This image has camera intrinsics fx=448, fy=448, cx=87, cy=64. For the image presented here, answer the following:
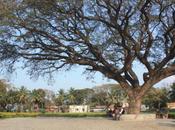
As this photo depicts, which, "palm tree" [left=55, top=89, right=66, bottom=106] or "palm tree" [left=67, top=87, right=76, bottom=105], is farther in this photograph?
"palm tree" [left=55, top=89, right=66, bottom=106]

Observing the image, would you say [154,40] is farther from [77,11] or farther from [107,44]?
[77,11]

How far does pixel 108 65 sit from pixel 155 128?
12.6 meters

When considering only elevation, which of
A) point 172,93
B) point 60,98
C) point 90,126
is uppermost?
point 60,98

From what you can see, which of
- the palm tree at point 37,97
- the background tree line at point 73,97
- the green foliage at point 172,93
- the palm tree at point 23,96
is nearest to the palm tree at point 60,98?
the background tree line at point 73,97

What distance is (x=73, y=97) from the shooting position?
5561 inches

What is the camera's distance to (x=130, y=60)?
34562 millimetres

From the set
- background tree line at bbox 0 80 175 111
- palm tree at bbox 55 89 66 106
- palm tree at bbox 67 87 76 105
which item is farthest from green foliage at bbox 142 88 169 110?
palm tree at bbox 55 89 66 106

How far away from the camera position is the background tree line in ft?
365

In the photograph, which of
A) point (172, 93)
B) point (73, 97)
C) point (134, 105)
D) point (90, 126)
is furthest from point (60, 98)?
point (90, 126)

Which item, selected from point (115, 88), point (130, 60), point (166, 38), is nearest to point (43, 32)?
point (130, 60)

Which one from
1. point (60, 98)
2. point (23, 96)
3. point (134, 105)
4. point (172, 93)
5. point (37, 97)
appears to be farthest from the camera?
point (60, 98)

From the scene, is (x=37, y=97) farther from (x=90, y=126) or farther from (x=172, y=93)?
(x=90, y=126)

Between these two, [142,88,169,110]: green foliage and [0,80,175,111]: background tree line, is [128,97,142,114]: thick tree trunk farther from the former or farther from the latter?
[142,88,169,110]: green foliage

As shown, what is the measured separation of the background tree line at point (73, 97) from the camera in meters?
111
